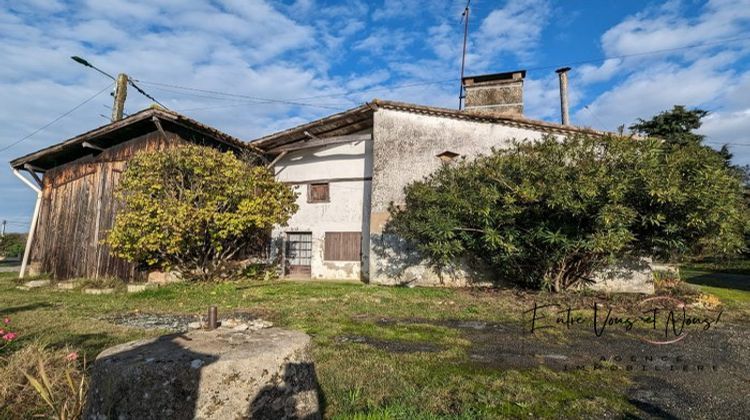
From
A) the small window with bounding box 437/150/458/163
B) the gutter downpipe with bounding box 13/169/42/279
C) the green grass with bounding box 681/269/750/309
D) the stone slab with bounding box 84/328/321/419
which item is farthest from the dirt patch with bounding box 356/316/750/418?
the gutter downpipe with bounding box 13/169/42/279

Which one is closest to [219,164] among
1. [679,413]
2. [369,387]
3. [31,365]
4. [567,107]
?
[31,365]

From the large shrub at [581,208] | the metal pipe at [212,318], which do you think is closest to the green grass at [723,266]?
the large shrub at [581,208]

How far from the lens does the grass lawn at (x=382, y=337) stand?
325cm

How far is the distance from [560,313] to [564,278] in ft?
10.5

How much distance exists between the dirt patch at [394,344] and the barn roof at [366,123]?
26.8 feet

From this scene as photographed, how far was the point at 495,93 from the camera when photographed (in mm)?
14539

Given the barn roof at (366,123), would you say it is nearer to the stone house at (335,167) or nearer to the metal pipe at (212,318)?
the stone house at (335,167)

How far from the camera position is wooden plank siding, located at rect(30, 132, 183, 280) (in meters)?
12.2

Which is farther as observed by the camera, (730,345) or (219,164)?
(219,164)

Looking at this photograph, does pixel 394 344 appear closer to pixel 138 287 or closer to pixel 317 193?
pixel 138 287

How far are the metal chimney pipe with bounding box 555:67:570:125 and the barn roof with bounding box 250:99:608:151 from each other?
5456 millimetres

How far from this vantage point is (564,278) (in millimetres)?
10273

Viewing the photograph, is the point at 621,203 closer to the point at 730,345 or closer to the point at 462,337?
the point at 730,345

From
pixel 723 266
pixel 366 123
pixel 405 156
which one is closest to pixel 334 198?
pixel 366 123
